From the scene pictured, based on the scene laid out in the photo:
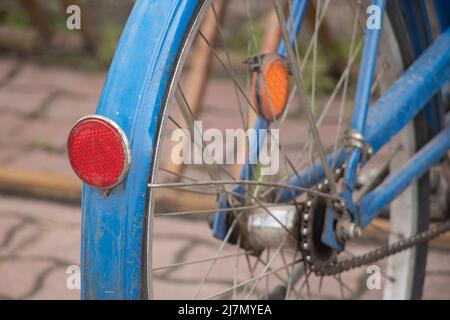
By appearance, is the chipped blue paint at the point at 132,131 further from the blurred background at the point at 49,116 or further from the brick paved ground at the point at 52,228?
the brick paved ground at the point at 52,228

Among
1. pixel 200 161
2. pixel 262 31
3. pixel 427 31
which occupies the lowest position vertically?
pixel 200 161

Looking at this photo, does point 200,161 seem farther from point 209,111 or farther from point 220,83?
point 220,83

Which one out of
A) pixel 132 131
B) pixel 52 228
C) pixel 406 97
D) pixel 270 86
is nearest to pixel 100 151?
pixel 132 131

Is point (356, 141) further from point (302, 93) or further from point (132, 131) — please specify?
point (132, 131)

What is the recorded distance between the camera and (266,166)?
6.57 feet

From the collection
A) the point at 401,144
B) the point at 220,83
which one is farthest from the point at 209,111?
the point at 401,144

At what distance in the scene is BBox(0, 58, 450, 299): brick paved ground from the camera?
8.82ft

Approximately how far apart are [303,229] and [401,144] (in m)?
0.60

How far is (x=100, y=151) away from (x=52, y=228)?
1.66 meters

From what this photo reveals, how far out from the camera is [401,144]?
2307mm

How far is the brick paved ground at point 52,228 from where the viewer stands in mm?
2689

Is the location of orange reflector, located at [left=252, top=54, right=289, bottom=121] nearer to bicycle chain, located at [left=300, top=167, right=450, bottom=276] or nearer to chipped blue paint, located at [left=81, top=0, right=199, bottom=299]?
bicycle chain, located at [left=300, top=167, right=450, bottom=276]

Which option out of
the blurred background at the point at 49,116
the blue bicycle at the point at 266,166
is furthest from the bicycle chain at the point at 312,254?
the blurred background at the point at 49,116

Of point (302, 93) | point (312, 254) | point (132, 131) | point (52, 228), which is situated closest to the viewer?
point (132, 131)
